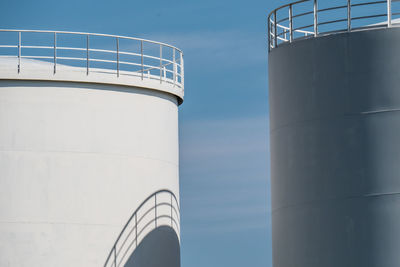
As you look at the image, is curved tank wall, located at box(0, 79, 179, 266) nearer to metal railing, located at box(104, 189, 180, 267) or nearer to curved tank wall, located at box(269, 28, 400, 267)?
metal railing, located at box(104, 189, 180, 267)

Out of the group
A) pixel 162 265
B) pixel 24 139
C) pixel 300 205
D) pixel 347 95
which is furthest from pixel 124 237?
pixel 347 95

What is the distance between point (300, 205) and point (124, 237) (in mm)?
5698

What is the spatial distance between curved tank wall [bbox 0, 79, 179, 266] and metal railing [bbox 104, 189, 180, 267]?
0.66ft

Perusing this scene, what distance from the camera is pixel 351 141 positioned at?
20.1 metres

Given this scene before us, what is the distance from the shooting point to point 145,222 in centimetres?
2547

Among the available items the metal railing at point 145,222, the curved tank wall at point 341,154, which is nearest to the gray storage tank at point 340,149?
the curved tank wall at point 341,154

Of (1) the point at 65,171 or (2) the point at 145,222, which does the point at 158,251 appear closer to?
(2) the point at 145,222

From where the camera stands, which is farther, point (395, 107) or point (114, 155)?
point (114, 155)

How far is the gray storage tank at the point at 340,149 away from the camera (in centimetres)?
1969

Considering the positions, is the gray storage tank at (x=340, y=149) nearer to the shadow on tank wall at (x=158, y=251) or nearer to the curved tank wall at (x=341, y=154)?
the curved tank wall at (x=341, y=154)

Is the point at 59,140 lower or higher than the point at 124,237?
higher

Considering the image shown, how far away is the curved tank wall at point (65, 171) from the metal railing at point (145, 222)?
20 centimetres

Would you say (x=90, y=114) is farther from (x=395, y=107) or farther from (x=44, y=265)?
(x=395, y=107)

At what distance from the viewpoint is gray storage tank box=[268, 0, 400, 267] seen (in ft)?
64.6
